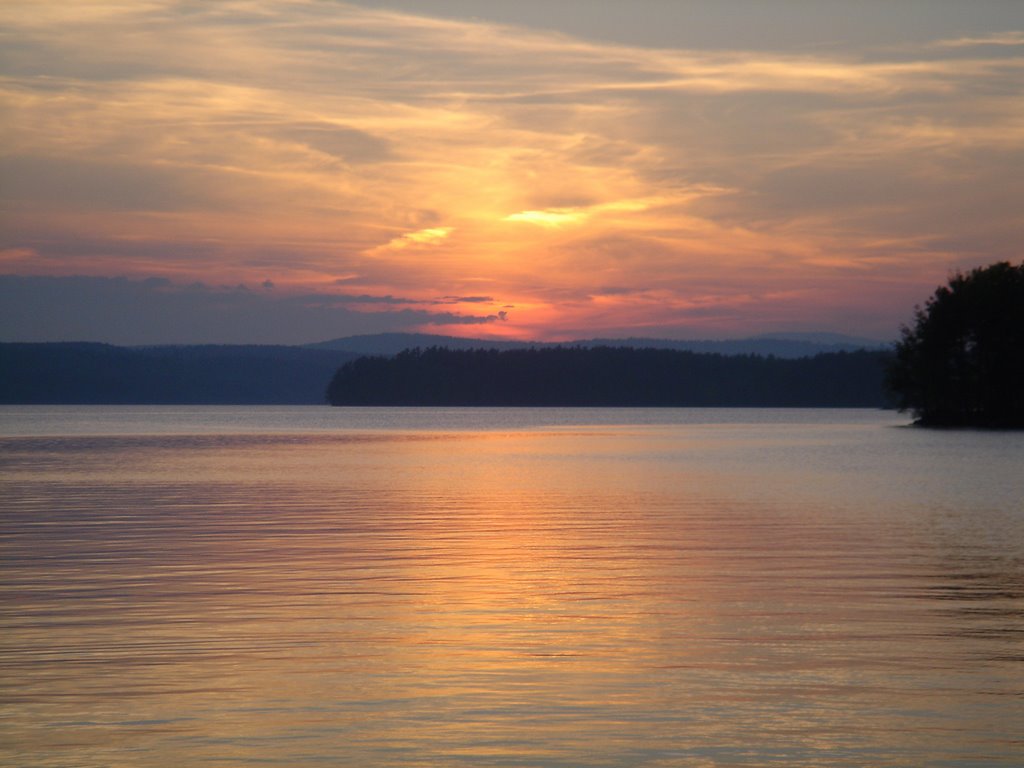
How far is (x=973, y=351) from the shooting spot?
103312 mm

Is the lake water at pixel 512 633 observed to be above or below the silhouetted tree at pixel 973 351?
below

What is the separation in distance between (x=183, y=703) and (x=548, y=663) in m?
3.34

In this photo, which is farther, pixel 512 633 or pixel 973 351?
pixel 973 351

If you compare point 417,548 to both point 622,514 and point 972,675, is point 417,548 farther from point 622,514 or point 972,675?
point 972,675

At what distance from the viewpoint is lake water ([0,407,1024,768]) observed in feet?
30.5

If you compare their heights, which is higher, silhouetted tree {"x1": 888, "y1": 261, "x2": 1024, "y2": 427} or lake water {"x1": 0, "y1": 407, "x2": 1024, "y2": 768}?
silhouetted tree {"x1": 888, "y1": 261, "x2": 1024, "y2": 427}

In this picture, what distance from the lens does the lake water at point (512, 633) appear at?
9281mm

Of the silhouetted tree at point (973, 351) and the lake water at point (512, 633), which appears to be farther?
Answer: the silhouetted tree at point (973, 351)

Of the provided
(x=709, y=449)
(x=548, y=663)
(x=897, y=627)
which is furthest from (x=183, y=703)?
(x=709, y=449)

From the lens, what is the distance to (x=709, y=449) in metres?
68.0

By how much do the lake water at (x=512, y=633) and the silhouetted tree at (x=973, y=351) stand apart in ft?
242

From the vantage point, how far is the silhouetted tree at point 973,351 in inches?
3979

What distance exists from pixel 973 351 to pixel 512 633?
9717 centimetres

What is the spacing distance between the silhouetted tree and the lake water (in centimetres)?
7375
